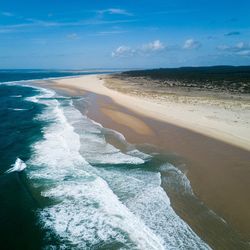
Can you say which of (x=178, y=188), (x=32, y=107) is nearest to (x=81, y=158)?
(x=178, y=188)

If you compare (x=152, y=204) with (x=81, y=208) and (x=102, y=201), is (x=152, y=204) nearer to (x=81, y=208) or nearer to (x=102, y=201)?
(x=102, y=201)

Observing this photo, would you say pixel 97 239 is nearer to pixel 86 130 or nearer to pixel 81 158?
pixel 81 158

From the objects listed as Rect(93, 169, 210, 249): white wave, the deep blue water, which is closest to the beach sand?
Rect(93, 169, 210, 249): white wave

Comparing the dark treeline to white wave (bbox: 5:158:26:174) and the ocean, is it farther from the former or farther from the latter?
white wave (bbox: 5:158:26:174)

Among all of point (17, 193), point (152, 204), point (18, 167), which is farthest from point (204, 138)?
point (17, 193)

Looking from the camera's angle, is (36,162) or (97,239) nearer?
(97,239)
